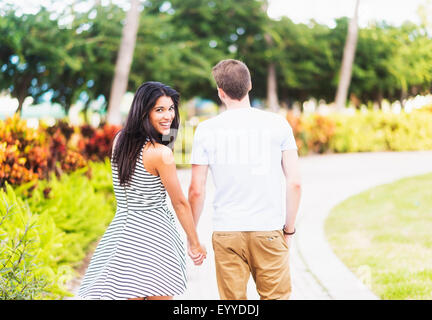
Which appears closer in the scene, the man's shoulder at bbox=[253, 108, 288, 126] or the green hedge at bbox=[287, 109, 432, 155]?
the man's shoulder at bbox=[253, 108, 288, 126]

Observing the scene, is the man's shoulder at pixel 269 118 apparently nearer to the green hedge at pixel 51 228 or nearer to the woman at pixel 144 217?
the woman at pixel 144 217

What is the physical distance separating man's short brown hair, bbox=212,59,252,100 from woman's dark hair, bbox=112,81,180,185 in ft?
1.11

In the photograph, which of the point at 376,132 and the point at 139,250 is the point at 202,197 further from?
the point at 376,132

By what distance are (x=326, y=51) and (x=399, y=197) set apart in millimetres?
24373

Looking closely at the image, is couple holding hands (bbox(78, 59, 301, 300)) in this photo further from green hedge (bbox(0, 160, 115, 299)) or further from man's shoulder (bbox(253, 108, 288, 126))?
green hedge (bbox(0, 160, 115, 299))

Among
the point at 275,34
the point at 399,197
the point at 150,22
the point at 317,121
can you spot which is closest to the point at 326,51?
the point at 275,34

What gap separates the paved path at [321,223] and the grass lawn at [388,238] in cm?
20

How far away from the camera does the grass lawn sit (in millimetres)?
5176

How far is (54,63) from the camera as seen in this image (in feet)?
66.4

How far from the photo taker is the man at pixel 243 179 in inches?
120

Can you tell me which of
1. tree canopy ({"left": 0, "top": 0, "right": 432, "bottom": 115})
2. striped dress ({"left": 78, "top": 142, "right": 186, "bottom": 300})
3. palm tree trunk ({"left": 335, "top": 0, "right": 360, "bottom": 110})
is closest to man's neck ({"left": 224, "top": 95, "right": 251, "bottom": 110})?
striped dress ({"left": 78, "top": 142, "right": 186, "bottom": 300})

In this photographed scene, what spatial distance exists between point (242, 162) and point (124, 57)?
58.0ft

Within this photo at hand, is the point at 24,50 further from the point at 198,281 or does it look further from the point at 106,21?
the point at 198,281
